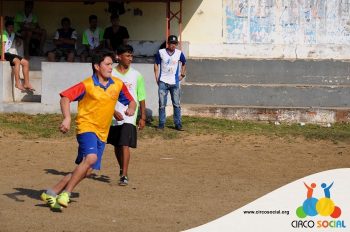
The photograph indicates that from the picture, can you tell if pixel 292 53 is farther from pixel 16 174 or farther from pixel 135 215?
pixel 135 215

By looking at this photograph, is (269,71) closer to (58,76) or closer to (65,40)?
(65,40)

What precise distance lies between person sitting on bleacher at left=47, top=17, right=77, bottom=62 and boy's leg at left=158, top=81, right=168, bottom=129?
3.75 m

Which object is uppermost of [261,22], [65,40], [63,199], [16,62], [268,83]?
[261,22]

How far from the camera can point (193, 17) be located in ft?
73.0

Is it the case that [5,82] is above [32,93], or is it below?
above

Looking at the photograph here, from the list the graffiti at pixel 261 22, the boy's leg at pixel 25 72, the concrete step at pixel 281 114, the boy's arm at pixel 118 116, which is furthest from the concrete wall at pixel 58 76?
the boy's arm at pixel 118 116

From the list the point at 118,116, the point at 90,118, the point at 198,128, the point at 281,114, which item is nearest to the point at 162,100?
the point at 198,128

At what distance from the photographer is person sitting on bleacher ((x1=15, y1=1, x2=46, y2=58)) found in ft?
70.6

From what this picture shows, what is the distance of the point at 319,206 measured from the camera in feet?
23.8

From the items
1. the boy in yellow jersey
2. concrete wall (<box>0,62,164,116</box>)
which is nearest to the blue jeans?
concrete wall (<box>0,62,164,116</box>)

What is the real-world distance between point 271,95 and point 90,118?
9929 millimetres

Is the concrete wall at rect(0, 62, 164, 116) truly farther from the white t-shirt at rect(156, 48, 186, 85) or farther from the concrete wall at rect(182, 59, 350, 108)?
the concrete wall at rect(182, 59, 350, 108)

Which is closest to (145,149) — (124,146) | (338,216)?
(124,146)

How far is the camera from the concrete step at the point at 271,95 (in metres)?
20.2
